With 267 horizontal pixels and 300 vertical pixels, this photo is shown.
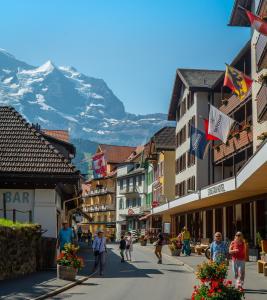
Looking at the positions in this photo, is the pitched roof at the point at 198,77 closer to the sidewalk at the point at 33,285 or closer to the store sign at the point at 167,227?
the store sign at the point at 167,227

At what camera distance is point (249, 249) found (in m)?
31.0

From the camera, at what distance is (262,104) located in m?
31.3

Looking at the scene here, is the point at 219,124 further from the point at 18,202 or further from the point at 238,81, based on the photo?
the point at 18,202

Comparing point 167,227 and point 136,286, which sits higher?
point 167,227

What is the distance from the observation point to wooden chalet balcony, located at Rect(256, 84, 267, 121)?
30273 millimetres

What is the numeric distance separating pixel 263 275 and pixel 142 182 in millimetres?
69357

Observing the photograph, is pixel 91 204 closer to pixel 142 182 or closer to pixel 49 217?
pixel 142 182

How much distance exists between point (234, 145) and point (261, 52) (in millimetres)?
8523

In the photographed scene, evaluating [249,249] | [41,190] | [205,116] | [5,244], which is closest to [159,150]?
[205,116]

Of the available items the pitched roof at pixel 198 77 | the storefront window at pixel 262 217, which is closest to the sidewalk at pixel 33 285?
the storefront window at pixel 262 217

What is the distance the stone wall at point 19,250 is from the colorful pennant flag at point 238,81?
1177 centimetres

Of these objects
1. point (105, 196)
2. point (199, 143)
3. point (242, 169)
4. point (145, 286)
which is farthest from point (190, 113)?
point (105, 196)

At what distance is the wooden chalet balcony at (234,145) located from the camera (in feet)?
118

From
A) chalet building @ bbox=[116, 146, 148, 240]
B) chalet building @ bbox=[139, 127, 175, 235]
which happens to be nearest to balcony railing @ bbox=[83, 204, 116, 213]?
chalet building @ bbox=[116, 146, 148, 240]
